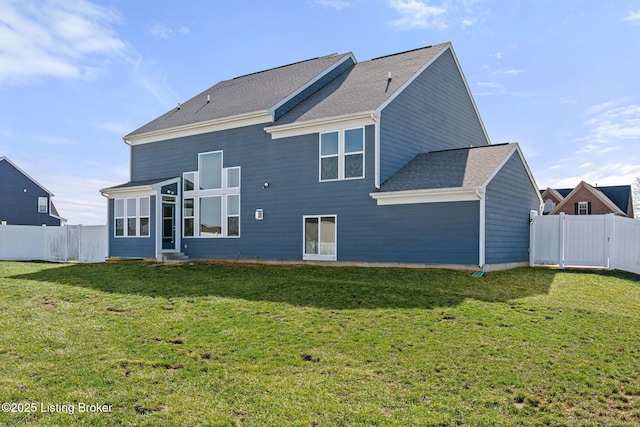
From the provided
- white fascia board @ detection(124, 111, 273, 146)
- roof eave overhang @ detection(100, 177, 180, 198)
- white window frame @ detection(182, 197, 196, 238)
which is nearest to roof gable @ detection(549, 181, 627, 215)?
white fascia board @ detection(124, 111, 273, 146)

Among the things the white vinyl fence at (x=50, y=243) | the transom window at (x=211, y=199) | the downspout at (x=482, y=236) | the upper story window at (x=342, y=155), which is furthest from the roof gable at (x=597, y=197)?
the white vinyl fence at (x=50, y=243)

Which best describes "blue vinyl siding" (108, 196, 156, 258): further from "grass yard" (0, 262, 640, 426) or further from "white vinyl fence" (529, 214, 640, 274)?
"white vinyl fence" (529, 214, 640, 274)

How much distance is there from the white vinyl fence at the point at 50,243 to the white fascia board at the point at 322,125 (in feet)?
38.0

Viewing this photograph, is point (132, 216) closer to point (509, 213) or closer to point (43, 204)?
point (509, 213)

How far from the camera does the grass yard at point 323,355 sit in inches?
186

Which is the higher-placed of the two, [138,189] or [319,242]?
[138,189]

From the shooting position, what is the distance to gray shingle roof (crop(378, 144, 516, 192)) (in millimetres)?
13984

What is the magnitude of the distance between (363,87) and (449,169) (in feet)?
15.6

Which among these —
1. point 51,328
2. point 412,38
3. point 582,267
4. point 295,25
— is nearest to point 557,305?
point 582,267

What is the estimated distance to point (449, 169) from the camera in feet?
49.5

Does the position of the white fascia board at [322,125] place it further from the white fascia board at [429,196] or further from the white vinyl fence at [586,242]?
the white vinyl fence at [586,242]

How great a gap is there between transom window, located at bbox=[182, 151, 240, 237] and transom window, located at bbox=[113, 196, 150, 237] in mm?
1643

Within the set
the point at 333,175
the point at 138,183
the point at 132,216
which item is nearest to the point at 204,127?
the point at 138,183

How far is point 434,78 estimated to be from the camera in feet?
60.7
